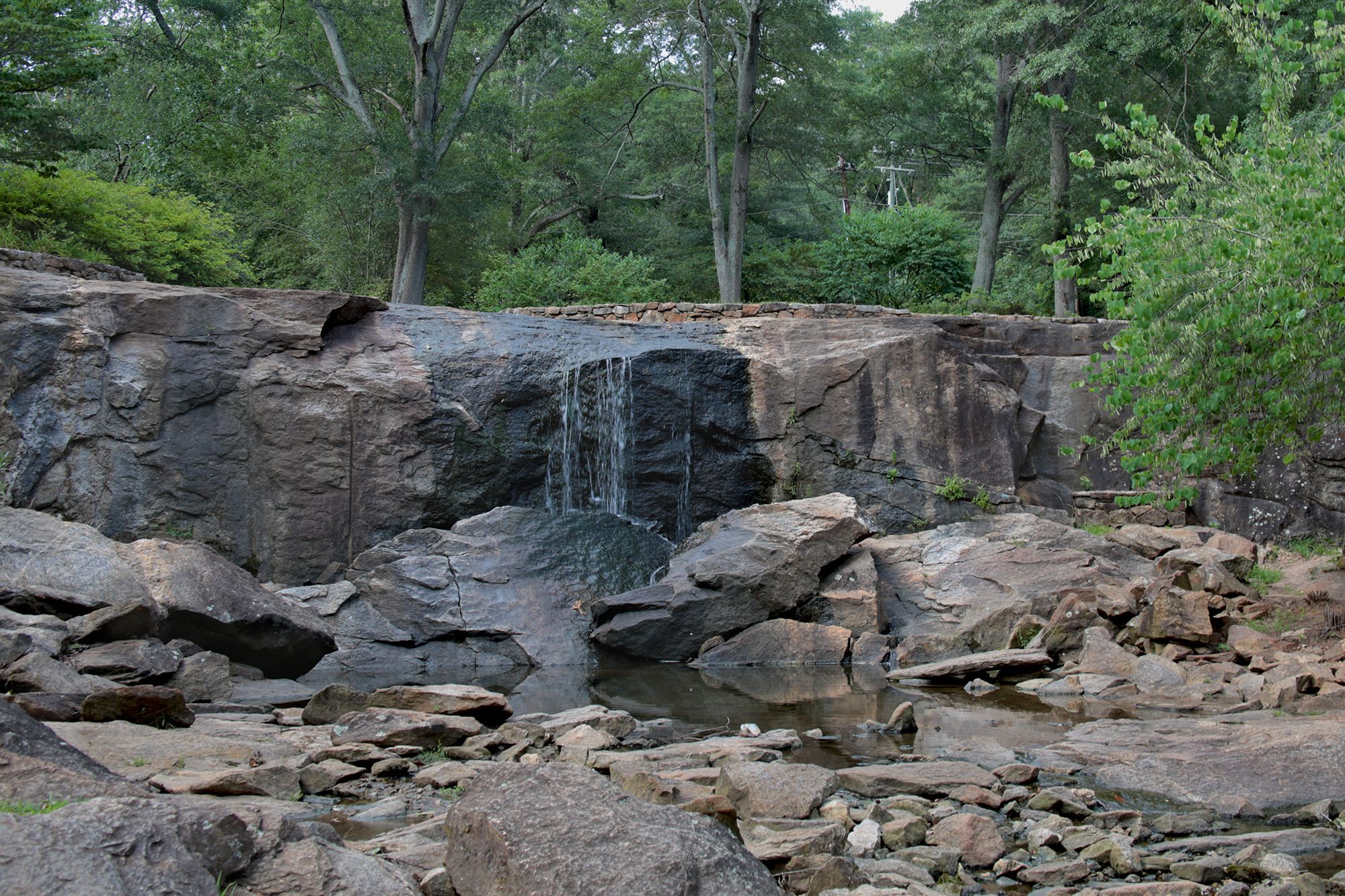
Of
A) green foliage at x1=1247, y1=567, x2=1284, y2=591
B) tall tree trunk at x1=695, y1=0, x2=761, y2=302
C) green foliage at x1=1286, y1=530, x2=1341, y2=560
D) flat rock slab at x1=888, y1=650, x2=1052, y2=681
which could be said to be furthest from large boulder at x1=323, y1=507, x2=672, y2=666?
tall tree trunk at x1=695, y1=0, x2=761, y2=302

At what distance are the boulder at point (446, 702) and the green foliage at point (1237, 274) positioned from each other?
5318 mm

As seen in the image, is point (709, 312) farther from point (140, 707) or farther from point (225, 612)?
point (140, 707)

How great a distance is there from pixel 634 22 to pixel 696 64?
9.69 feet

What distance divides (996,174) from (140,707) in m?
20.6

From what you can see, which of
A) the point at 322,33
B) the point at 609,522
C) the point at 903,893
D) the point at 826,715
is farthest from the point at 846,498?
the point at 322,33

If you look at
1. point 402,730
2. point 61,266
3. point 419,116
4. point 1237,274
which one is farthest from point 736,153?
point 402,730

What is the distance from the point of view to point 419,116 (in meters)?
21.0

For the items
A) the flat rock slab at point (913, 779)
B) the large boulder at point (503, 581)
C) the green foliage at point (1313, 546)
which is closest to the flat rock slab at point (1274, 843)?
the flat rock slab at point (913, 779)

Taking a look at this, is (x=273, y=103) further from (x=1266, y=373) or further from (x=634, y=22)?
(x=1266, y=373)

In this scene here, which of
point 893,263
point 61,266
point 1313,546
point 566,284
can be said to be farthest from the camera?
point 893,263

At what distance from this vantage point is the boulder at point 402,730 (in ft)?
20.3

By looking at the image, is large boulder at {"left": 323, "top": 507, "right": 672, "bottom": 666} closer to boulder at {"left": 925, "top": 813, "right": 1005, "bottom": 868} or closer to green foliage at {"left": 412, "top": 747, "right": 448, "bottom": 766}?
green foliage at {"left": 412, "top": 747, "right": 448, "bottom": 766}

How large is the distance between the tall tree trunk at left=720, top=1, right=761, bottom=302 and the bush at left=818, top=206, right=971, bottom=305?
2.36 m

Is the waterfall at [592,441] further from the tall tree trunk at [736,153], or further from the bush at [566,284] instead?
the tall tree trunk at [736,153]
